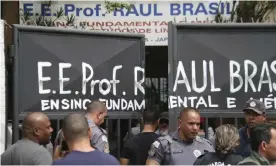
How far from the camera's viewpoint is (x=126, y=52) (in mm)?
5688

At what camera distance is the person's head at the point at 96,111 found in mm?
5227

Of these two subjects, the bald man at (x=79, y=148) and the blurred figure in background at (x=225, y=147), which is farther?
the blurred figure in background at (x=225, y=147)

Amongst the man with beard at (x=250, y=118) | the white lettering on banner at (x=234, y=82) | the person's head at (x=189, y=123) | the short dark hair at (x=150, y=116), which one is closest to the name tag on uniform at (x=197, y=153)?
the person's head at (x=189, y=123)

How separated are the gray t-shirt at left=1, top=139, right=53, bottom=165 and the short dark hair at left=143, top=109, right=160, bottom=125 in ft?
5.38

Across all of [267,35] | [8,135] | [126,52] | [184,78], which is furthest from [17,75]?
[267,35]

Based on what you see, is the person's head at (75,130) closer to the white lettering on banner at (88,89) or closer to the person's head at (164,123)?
the white lettering on banner at (88,89)

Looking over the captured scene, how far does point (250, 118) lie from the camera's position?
5371 millimetres

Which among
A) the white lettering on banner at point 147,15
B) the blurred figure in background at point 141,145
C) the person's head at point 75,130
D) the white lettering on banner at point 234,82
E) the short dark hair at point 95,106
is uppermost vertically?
the white lettering on banner at point 147,15

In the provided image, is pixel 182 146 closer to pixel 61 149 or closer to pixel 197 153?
pixel 197 153

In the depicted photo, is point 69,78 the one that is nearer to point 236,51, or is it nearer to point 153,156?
point 153,156

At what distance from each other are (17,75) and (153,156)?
142 centimetres

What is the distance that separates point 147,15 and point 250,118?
4.09 m

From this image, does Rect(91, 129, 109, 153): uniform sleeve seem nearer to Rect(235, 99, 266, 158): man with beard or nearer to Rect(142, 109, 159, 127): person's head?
Rect(142, 109, 159, 127): person's head

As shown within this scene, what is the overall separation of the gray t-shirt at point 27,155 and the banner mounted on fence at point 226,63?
5.61 feet
